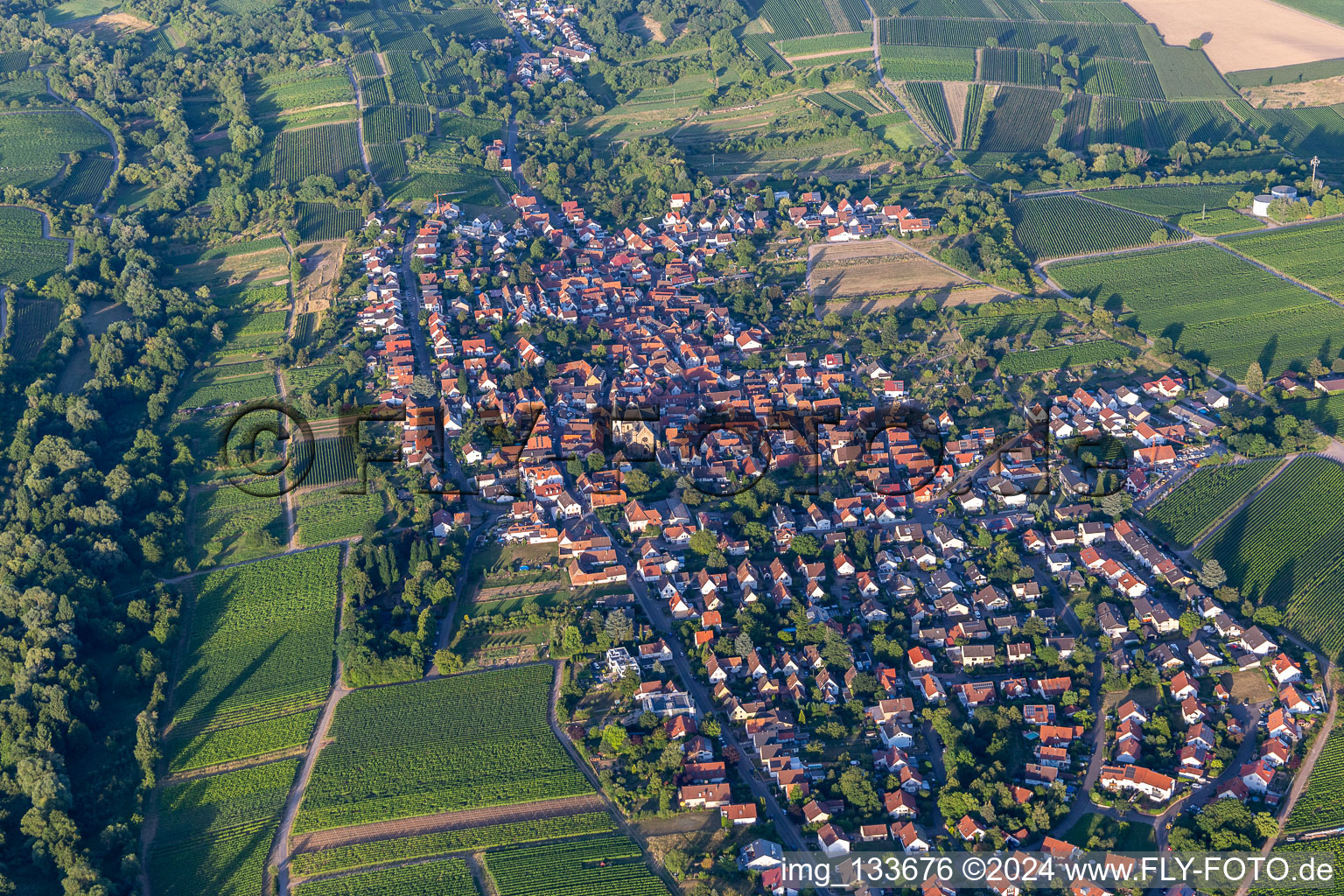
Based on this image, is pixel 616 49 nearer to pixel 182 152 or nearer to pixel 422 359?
pixel 182 152

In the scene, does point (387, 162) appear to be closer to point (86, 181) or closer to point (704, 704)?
point (86, 181)

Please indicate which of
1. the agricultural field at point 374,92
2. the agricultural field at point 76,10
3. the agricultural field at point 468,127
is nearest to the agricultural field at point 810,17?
the agricultural field at point 468,127

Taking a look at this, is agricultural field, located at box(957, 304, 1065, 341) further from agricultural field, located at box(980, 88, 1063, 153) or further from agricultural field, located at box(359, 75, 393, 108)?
agricultural field, located at box(359, 75, 393, 108)

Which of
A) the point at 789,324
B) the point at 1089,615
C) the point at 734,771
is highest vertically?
the point at 789,324

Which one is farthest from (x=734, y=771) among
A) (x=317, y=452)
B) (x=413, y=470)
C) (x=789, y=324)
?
(x=789, y=324)

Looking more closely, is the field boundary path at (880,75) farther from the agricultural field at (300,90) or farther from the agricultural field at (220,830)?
the agricultural field at (220,830)

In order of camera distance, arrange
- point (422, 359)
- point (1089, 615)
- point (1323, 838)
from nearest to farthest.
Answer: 1. point (1323, 838)
2. point (1089, 615)
3. point (422, 359)

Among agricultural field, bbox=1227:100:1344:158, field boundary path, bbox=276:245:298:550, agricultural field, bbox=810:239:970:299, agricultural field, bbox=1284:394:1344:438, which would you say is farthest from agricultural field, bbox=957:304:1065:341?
field boundary path, bbox=276:245:298:550
